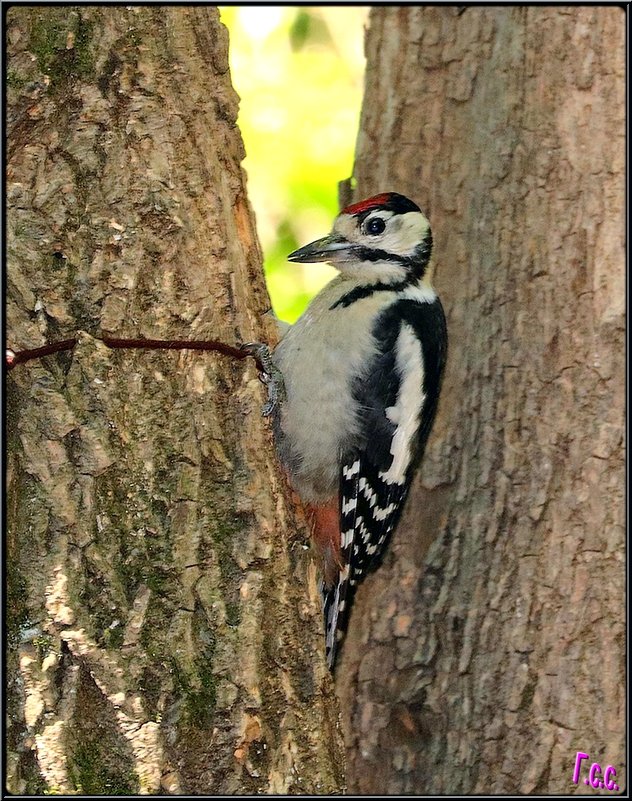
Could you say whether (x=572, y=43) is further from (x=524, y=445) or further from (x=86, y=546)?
(x=86, y=546)

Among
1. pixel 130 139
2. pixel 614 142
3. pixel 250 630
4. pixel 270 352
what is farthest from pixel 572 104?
pixel 250 630

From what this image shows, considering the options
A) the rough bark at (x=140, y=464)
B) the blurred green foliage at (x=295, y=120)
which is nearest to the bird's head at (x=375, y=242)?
the rough bark at (x=140, y=464)

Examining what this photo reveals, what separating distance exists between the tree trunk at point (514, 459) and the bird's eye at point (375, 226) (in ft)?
1.13

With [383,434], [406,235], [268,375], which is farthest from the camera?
[406,235]

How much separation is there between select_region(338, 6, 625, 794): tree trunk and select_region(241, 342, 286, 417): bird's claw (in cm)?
76

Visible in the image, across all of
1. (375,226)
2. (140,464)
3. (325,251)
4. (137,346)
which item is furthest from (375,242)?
(140,464)

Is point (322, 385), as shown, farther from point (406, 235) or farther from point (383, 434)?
point (406, 235)

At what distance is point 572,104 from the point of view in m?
3.37

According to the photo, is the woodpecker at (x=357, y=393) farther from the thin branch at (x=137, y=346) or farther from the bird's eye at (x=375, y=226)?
the thin branch at (x=137, y=346)

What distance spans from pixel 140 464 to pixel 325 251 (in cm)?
129

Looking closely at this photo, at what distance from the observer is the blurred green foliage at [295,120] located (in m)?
5.41

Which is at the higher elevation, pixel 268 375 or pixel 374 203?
pixel 374 203

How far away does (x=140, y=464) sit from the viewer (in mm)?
2273

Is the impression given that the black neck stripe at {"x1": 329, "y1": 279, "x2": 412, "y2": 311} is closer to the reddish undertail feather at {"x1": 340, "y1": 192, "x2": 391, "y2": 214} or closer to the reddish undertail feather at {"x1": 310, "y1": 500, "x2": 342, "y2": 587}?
the reddish undertail feather at {"x1": 340, "y1": 192, "x2": 391, "y2": 214}
